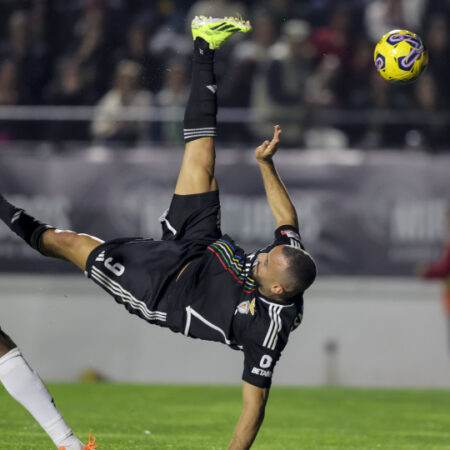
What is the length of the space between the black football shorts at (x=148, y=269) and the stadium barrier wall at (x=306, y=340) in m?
6.50

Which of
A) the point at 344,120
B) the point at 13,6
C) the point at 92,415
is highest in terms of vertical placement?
the point at 13,6

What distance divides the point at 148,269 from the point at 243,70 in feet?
25.0

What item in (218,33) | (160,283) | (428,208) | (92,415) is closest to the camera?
(160,283)

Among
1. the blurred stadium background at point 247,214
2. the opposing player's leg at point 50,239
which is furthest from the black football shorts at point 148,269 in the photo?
the blurred stadium background at point 247,214

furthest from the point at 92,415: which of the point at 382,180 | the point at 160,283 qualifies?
the point at 382,180

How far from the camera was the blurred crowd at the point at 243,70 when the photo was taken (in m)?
13.2

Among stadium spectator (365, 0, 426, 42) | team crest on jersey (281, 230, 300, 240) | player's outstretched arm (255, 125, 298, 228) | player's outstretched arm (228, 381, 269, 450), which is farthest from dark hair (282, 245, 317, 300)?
stadium spectator (365, 0, 426, 42)

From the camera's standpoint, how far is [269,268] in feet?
19.6

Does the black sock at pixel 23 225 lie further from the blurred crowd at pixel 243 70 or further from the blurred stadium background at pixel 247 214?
the blurred stadium background at pixel 247 214

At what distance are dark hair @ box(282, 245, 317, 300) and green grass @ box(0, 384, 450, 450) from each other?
6.52 feet

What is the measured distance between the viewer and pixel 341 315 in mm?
13211

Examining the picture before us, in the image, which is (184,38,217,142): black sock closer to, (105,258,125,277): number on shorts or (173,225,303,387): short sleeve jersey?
(173,225,303,387): short sleeve jersey

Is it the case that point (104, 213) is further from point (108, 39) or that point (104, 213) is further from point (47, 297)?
point (108, 39)

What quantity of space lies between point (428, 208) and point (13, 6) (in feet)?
20.4
